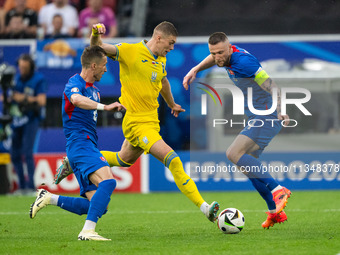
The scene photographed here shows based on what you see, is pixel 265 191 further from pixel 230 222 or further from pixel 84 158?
pixel 84 158

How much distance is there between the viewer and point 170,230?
7238 mm

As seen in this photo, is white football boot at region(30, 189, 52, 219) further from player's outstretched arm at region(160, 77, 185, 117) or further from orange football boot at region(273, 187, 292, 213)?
orange football boot at region(273, 187, 292, 213)

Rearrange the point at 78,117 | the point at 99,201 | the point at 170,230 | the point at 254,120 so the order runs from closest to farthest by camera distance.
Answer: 1. the point at 99,201
2. the point at 78,117
3. the point at 170,230
4. the point at 254,120

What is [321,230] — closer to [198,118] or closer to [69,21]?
[198,118]

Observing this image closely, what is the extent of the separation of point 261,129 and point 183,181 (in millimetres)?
Result: 1207

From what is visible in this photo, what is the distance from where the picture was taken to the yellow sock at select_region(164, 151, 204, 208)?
22.7 feet

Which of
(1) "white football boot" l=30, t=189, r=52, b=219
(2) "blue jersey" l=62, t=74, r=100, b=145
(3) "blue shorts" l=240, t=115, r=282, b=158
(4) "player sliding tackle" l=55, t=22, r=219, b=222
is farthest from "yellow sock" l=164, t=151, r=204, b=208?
(1) "white football boot" l=30, t=189, r=52, b=219

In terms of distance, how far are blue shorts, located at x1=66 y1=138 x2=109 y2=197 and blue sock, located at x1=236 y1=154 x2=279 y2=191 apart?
1.65 m

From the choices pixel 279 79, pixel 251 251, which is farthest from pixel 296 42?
pixel 251 251

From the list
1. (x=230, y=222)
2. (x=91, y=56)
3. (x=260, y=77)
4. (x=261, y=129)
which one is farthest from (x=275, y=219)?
(x=91, y=56)

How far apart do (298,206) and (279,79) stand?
4653mm

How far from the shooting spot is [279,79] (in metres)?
13.9

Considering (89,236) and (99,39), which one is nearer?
(89,236)

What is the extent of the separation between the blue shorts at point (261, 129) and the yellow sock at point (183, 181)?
3.30ft
